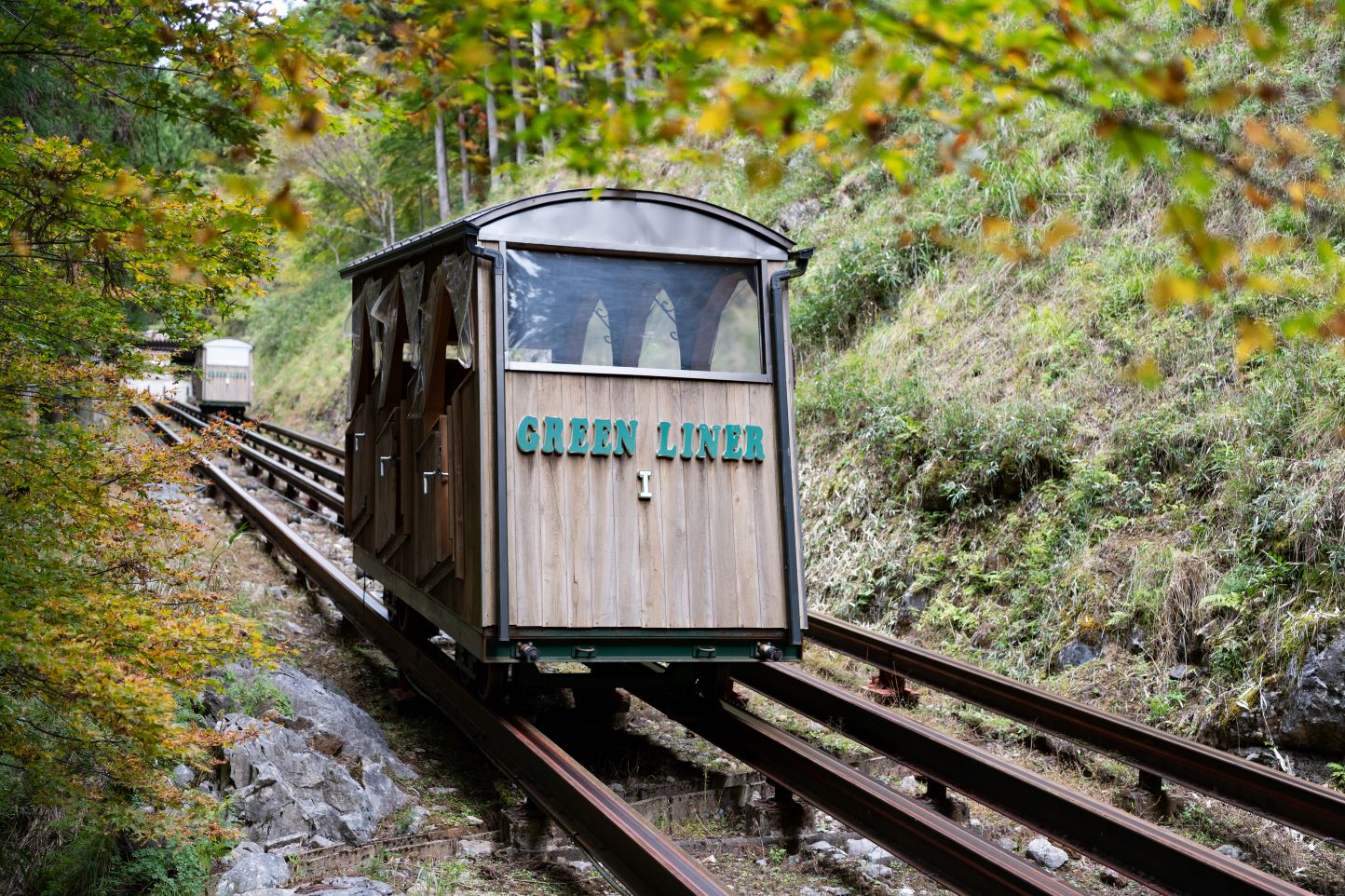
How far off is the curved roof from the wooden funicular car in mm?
12

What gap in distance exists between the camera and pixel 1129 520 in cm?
859

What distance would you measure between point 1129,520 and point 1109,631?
41.5 inches

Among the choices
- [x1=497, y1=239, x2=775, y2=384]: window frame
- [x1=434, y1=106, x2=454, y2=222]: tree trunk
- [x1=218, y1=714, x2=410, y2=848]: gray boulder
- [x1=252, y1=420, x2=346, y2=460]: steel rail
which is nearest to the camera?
[x1=218, y1=714, x2=410, y2=848]: gray boulder

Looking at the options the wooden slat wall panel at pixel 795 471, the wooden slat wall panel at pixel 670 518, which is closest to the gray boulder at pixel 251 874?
the wooden slat wall panel at pixel 670 518

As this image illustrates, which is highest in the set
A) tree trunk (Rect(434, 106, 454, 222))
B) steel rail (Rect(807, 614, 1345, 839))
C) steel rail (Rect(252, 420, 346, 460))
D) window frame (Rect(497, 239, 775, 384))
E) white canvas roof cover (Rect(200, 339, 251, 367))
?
tree trunk (Rect(434, 106, 454, 222))

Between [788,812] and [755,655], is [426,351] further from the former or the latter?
[788,812]

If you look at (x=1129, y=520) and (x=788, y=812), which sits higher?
(x=1129, y=520)

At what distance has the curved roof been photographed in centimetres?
646

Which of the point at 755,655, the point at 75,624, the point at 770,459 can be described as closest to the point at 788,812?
the point at 755,655

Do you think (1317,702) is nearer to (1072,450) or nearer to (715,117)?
(1072,450)

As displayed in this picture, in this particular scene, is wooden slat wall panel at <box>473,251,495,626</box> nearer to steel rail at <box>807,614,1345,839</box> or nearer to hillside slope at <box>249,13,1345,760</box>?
hillside slope at <box>249,13,1345,760</box>

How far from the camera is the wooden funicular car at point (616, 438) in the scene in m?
6.27

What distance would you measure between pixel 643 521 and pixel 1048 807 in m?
2.66

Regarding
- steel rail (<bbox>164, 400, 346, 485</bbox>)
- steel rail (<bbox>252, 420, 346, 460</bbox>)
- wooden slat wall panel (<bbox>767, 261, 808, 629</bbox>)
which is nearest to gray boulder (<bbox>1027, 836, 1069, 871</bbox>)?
wooden slat wall panel (<bbox>767, 261, 808, 629</bbox>)
